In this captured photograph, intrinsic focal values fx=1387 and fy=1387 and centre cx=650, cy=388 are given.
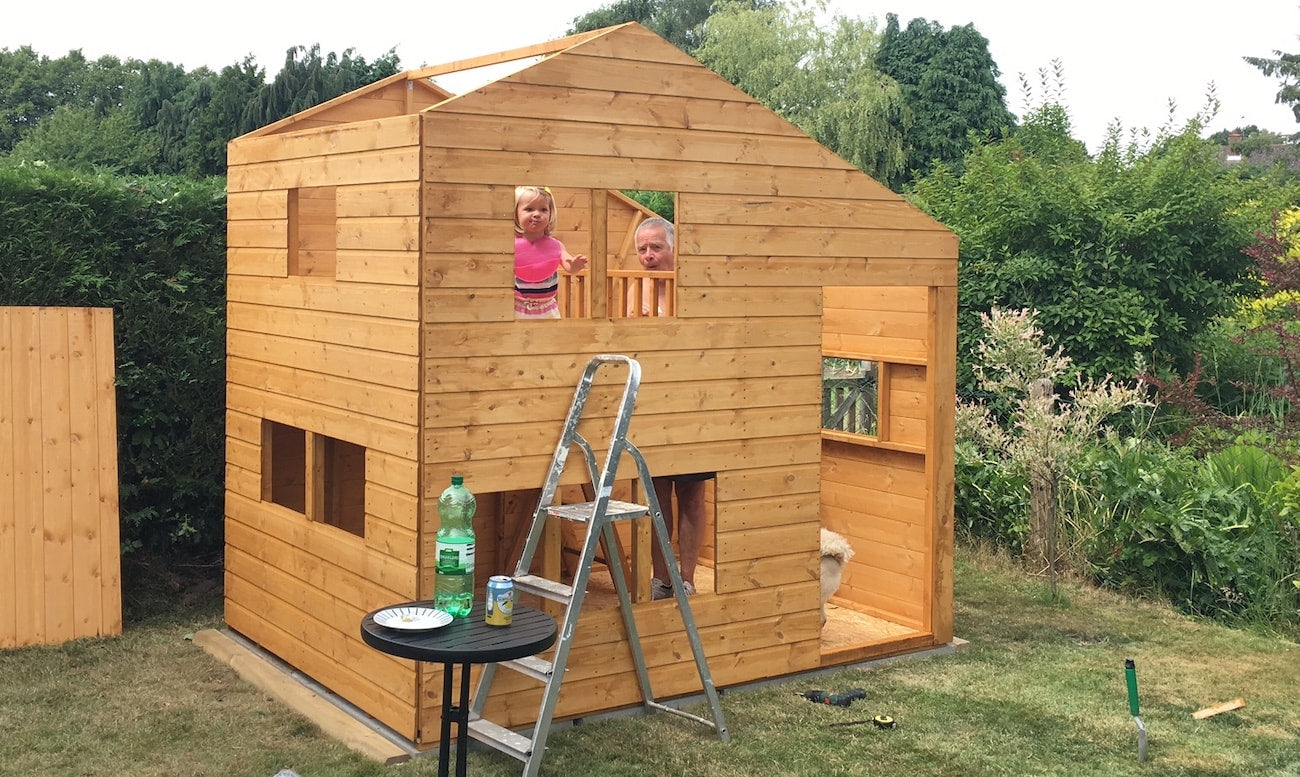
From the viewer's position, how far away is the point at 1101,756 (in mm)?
6500

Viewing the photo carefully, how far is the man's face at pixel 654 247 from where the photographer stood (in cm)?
764

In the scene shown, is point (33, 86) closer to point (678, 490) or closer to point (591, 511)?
point (678, 490)

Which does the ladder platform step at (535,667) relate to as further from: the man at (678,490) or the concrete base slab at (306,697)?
the man at (678,490)

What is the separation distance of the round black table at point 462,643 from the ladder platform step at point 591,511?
690 millimetres

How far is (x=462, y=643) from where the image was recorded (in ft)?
16.2

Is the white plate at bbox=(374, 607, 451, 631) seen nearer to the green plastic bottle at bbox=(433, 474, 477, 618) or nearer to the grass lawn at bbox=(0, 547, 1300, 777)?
the green plastic bottle at bbox=(433, 474, 477, 618)

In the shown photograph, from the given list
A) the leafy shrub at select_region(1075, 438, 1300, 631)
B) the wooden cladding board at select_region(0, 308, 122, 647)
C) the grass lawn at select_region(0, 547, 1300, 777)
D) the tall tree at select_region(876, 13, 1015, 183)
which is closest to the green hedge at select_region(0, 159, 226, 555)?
the wooden cladding board at select_region(0, 308, 122, 647)

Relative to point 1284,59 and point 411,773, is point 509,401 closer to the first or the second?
point 411,773

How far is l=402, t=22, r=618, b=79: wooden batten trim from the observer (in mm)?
6684

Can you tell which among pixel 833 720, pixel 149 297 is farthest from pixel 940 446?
pixel 149 297

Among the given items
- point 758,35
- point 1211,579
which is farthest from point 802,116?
point 1211,579

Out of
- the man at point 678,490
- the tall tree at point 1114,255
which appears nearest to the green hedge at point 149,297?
the man at point 678,490

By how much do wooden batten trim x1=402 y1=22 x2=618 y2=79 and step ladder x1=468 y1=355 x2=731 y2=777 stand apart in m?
1.54

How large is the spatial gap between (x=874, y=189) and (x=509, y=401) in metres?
2.57
